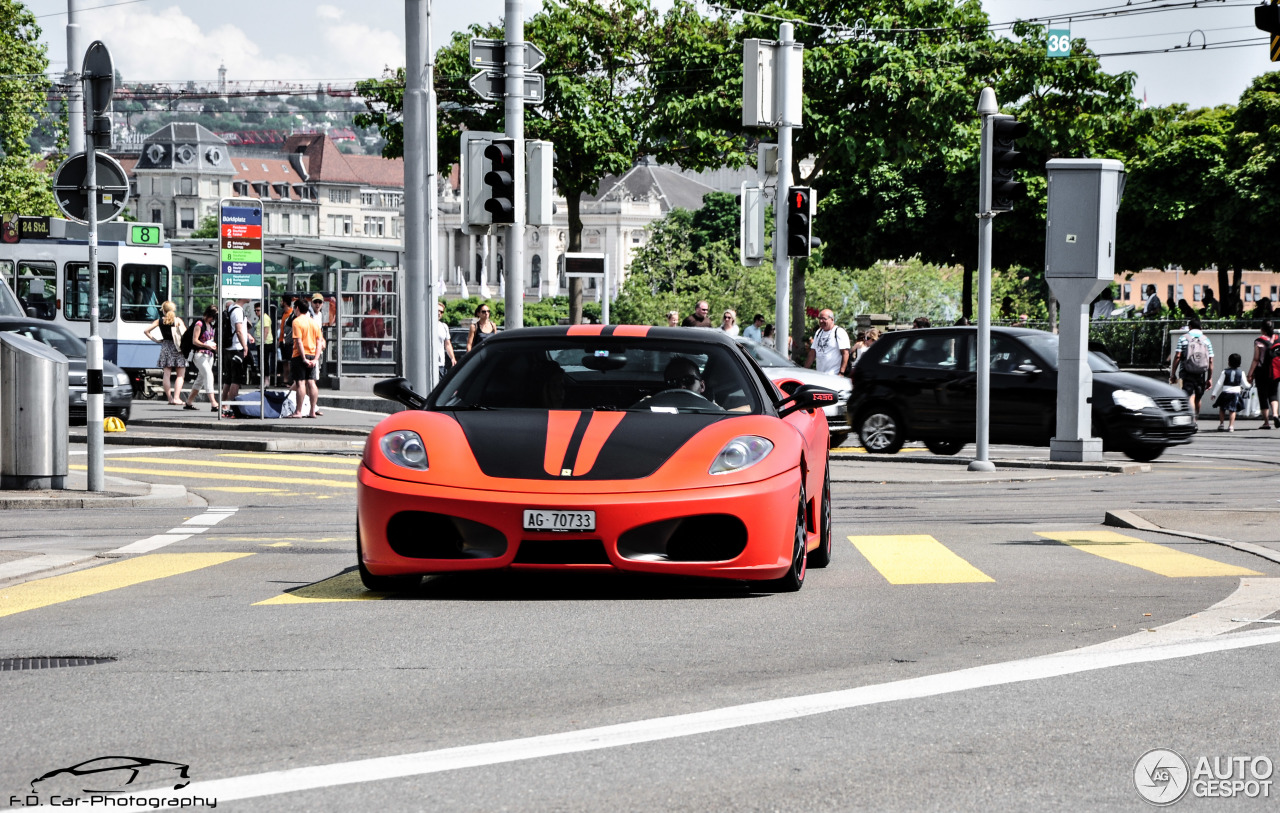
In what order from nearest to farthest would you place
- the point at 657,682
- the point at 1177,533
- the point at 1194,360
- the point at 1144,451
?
the point at 657,682 → the point at 1177,533 → the point at 1144,451 → the point at 1194,360

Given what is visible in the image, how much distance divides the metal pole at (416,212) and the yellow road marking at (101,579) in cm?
927

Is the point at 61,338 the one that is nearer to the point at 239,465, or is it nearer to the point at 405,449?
the point at 239,465

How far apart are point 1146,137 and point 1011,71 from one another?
46.0 ft

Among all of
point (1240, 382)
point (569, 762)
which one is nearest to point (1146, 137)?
point (1240, 382)

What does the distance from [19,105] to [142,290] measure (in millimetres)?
35270

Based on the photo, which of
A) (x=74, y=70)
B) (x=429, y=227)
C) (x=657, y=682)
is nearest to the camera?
(x=657, y=682)

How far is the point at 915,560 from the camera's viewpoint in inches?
381

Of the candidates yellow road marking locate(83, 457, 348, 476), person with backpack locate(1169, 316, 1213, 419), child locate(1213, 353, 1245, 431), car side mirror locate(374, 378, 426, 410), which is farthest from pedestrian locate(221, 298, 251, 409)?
car side mirror locate(374, 378, 426, 410)

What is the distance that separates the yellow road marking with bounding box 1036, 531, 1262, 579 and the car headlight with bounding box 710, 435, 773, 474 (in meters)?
2.38

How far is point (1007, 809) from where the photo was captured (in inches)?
158

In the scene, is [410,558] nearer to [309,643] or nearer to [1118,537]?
[309,643]

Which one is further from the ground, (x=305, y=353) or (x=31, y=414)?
(x=305, y=353)

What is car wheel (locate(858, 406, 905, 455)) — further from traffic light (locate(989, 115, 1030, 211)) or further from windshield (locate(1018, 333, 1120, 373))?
traffic light (locate(989, 115, 1030, 211))

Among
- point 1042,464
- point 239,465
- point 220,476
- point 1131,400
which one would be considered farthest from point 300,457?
point 1131,400
